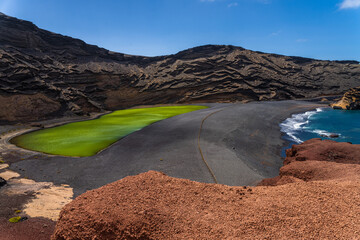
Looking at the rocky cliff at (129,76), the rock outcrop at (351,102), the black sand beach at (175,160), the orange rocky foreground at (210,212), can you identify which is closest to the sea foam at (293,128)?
the black sand beach at (175,160)

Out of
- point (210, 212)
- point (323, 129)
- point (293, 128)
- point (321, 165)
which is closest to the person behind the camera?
point (210, 212)

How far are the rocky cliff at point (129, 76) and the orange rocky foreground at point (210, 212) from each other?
29263mm

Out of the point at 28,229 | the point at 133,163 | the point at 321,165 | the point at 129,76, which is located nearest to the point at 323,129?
the point at 321,165

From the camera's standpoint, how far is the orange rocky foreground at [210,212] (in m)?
2.55

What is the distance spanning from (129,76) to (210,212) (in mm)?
45591

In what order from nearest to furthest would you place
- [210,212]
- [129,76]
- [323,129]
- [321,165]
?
[210,212] < [321,165] < [323,129] < [129,76]

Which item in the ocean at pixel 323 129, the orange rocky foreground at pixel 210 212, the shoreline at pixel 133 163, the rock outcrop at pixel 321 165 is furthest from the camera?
the ocean at pixel 323 129

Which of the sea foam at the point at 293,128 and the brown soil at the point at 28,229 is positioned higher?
the brown soil at the point at 28,229

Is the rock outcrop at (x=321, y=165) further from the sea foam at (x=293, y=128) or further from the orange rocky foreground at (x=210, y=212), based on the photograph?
the sea foam at (x=293, y=128)

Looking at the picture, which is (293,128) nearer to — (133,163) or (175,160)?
(175,160)

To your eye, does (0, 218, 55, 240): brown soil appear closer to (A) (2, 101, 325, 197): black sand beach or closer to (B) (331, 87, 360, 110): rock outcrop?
(A) (2, 101, 325, 197): black sand beach

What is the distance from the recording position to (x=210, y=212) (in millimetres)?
3035

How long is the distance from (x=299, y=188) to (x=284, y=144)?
14.7 metres

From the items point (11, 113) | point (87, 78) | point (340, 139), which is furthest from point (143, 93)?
point (340, 139)
